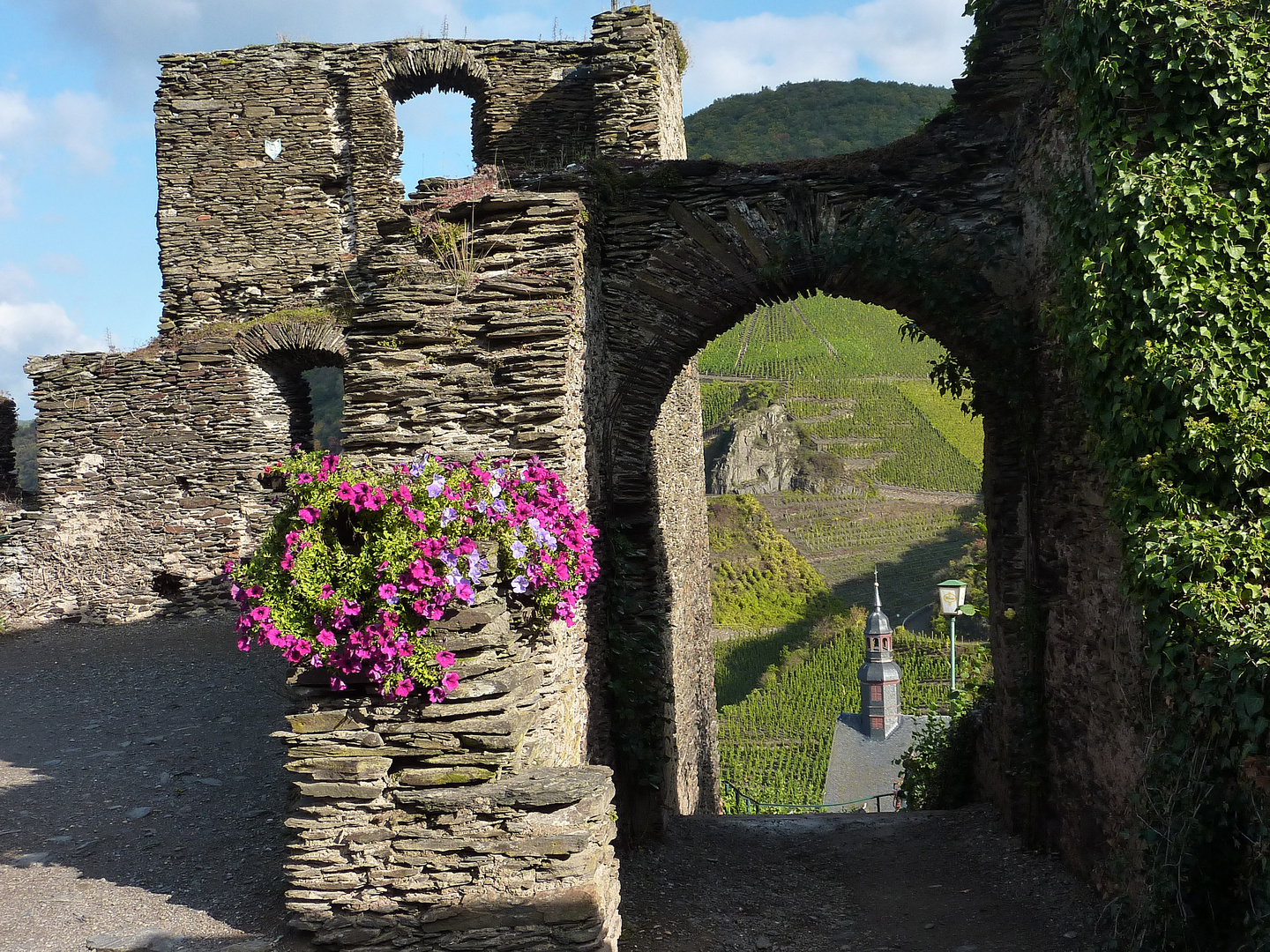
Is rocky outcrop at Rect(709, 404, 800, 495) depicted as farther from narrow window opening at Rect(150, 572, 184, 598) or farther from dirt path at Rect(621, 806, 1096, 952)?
dirt path at Rect(621, 806, 1096, 952)

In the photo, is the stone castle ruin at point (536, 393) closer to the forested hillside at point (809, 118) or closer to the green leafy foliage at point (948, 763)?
the green leafy foliage at point (948, 763)

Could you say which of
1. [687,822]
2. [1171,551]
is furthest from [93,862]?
[1171,551]

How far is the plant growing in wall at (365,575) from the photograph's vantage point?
3.62 meters

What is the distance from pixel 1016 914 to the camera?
548cm

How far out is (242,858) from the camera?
4.53 metres

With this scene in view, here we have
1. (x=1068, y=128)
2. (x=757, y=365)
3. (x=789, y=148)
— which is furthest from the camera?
(x=789, y=148)

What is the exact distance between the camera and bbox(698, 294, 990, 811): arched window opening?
2617 centimetres

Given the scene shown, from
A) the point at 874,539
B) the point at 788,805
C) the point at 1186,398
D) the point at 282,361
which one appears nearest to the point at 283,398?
the point at 282,361

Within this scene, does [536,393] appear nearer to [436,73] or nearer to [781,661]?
[436,73]

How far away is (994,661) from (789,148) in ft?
161

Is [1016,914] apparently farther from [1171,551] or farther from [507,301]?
[507,301]

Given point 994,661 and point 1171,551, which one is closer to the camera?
point 1171,551

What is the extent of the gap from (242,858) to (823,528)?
3382 centimetres

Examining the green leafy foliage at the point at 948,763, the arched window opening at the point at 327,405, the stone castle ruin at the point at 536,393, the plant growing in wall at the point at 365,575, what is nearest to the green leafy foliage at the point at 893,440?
the arched window opening at the point at 327,405
